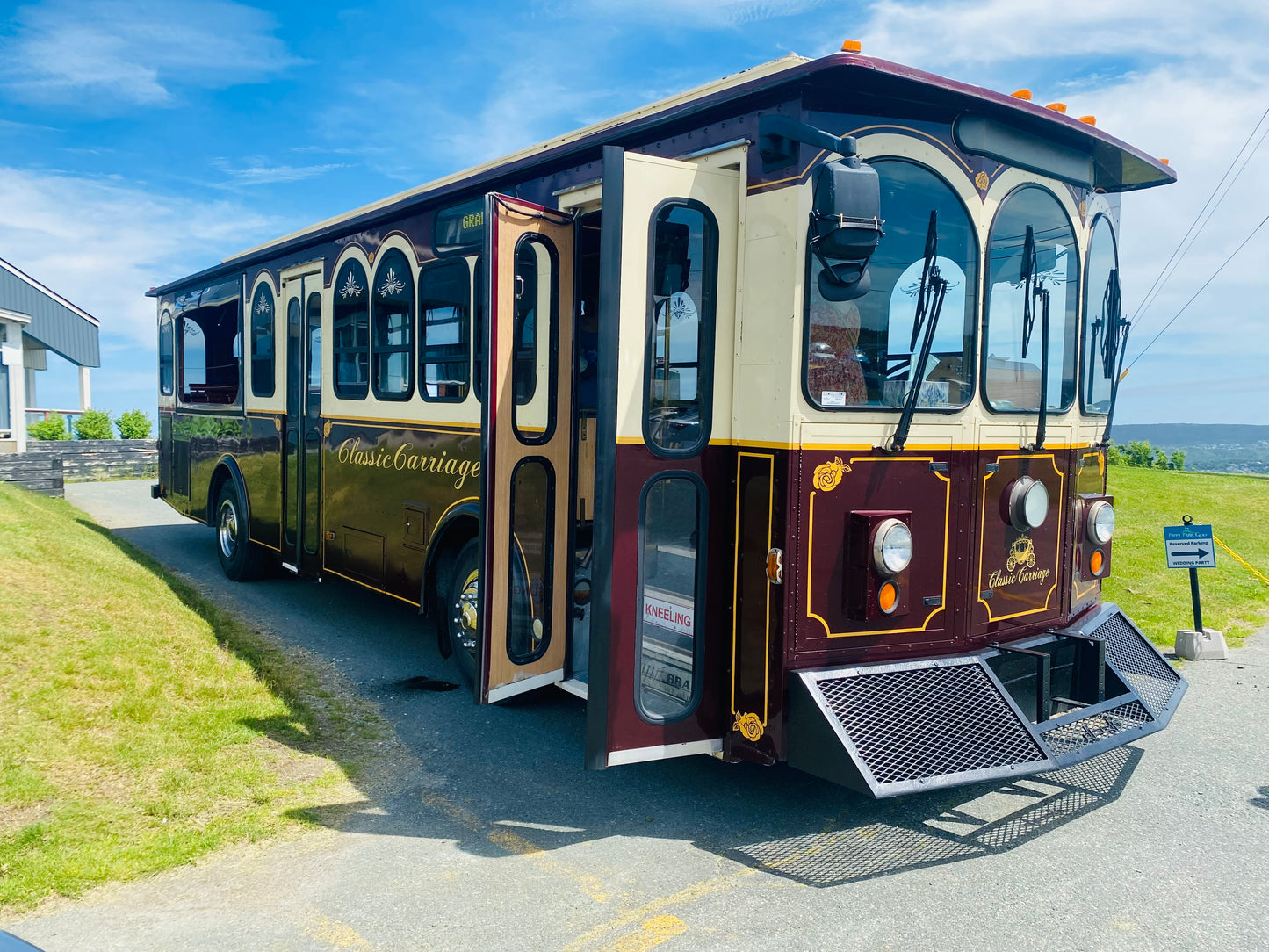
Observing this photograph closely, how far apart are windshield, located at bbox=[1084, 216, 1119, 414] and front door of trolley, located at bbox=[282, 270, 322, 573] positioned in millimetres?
5134

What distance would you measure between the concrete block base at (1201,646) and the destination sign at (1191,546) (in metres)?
0.48

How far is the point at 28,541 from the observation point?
741 centimetres

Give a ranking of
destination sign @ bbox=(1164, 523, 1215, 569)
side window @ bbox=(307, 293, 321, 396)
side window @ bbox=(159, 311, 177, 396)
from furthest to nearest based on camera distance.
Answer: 1. side window @ bbox=(159, 311, 177, 396)
2. side window @ bbox=(307, 293, 321, 396)
3. destination sign @ bbox=(1164, 523, 1215, 569)

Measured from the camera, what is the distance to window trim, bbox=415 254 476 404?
5.46m

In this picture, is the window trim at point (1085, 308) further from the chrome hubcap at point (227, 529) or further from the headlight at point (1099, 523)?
the chrome hubcap at point (227, 529)

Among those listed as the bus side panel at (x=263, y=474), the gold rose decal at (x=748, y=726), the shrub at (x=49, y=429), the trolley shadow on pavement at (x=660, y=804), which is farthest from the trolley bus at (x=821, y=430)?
the shrub at (x=49, y=429)

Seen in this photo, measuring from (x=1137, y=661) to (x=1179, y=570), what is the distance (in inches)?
238

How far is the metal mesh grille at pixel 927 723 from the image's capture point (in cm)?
362

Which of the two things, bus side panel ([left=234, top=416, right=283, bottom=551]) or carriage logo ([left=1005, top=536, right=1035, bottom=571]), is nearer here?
carriage logo ([left=1005, top=536, right=1035, bottom=571])

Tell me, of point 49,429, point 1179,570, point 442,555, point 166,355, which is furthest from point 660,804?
point 49,429

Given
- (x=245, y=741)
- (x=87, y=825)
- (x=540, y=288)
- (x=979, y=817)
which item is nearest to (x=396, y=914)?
(x=87, y=825)

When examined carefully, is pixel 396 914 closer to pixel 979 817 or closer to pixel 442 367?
pixel 979 817

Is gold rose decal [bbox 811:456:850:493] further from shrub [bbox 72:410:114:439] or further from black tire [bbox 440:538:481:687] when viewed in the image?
shrub [bbox 72:410:114:439]

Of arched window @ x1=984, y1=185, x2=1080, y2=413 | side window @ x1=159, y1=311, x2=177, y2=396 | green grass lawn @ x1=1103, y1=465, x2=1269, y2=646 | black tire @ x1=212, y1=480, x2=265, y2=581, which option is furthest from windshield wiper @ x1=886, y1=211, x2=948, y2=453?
side window @ x1=159, y1=311, x2=177, y2=396
